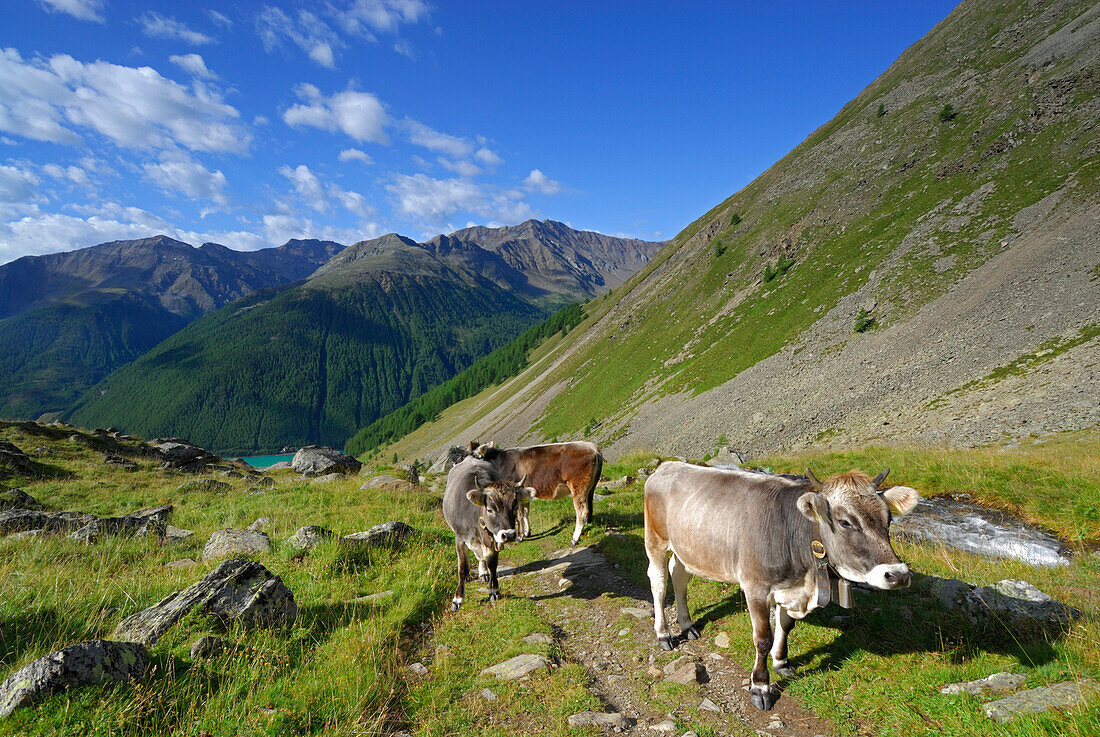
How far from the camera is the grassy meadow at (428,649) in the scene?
4918mm

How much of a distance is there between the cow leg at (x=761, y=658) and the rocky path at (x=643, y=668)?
0.12 m

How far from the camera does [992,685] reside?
4.97 meters

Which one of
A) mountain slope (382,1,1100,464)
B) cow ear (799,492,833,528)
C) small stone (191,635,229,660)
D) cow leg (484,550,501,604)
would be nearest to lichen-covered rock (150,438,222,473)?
cow leg (484,550,501,604)

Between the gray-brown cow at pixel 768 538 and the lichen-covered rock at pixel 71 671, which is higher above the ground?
the lichen-covered rock at pixel 71 671

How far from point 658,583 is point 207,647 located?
6698mm

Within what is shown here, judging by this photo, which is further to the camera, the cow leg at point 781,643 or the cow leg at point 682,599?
the cow leg at point 682,599

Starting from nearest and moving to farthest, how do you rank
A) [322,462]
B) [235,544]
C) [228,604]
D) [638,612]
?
[228,604] → [638,612] → [235,544] → [322,462]

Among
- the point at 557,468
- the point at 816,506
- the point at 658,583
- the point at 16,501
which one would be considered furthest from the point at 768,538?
the point at 16,501

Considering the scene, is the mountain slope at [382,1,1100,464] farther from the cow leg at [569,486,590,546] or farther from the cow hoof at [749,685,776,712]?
the cow hoof at [749,685,776,712]

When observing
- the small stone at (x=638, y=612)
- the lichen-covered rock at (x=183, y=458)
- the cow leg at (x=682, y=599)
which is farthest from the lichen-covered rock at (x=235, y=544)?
the lichen-covered rock at (x=183, y=458)

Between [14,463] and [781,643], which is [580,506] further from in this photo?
[14,463]

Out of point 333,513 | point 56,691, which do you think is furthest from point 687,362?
point 56,691

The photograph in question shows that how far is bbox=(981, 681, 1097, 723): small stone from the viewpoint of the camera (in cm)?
429

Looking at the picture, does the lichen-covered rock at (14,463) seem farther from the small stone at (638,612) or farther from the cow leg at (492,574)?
the small stone at (638,612)
